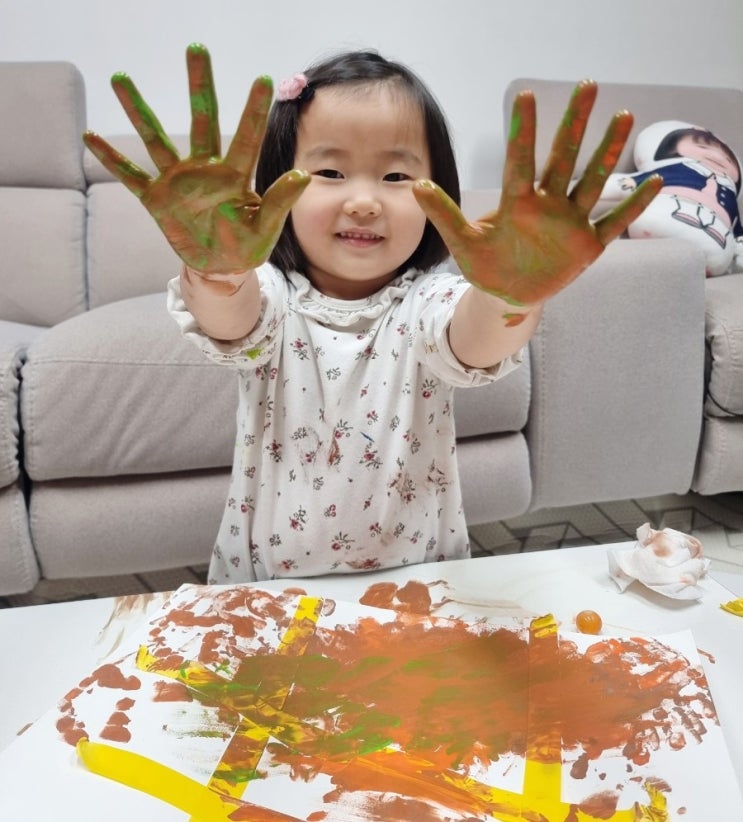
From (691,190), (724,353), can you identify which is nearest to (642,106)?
(691,190)

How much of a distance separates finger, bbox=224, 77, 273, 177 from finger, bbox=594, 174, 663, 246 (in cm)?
21

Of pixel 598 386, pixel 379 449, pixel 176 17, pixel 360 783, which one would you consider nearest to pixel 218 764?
pixel 360 783

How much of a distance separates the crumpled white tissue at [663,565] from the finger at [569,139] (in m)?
0.37

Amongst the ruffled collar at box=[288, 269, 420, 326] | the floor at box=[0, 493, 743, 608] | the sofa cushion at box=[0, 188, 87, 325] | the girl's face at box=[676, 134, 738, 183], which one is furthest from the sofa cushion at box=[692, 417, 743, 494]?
the sofa cushion at box=[0, 188, 87, 325]

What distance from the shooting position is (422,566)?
0.66m

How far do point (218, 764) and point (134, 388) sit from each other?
73 cm

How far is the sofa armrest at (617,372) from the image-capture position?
123 centimetres

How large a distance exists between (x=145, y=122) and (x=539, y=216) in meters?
0.24

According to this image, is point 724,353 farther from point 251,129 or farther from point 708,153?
point 251,129

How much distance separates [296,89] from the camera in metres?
0.64

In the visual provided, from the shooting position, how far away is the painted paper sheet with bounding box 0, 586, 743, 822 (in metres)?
0.41

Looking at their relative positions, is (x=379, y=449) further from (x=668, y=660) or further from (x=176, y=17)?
(x=176, y=17)

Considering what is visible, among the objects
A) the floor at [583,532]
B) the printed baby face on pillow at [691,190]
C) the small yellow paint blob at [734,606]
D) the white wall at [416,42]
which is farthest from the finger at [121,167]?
the white wall at [416,42]

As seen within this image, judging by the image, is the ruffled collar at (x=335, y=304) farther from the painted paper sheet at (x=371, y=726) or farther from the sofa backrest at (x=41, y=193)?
the sofa backrest at (x=41, y=193)
